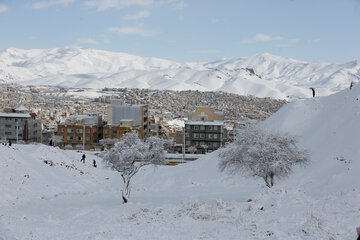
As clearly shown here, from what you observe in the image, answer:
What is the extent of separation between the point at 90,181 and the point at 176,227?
3239 centimetres

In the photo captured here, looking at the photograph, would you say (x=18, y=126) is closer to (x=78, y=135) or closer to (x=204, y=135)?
(x=78, y=135)

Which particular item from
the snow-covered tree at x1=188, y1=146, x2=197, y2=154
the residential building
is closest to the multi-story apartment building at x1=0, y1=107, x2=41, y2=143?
the residential building

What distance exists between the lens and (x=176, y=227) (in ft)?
68.1

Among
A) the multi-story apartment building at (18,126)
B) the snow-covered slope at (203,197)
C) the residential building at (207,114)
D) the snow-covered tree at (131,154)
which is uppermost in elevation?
the residential building at (207,114)

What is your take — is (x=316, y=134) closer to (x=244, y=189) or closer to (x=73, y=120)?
(x=244, y=189)

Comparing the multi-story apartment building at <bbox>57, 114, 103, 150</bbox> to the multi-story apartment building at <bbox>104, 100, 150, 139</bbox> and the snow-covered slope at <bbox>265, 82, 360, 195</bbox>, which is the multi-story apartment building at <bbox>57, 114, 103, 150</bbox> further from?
the snow-covered slope at <bbox>265, 82, 360, 195</bbox>

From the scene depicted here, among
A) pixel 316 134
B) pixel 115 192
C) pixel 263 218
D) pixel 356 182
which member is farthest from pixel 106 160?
pixel 316 134

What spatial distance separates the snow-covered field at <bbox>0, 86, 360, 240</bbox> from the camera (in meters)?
19.3

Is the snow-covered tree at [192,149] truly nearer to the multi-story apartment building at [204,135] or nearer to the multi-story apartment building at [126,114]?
Answer: the multi-story apartment building at [204,135]

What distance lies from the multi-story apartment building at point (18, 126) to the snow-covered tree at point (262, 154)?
104625 mm

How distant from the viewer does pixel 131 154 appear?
104 feet

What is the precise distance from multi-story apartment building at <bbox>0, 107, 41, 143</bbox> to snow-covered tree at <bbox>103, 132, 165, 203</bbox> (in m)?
100

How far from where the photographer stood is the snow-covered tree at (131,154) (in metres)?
31.9

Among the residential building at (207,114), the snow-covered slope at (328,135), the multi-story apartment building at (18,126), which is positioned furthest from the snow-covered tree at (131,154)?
the multi-story apartment building at (18,126)
